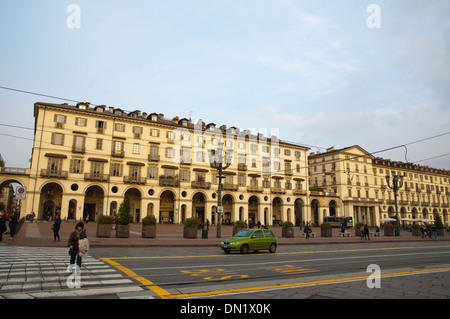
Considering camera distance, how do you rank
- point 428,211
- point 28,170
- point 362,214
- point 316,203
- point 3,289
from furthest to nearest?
point 428,211, point 362,214, point 316,203, point 28,170, point 3,289

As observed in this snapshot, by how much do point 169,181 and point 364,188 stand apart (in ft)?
161

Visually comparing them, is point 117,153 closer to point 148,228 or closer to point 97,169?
A: point 97,169

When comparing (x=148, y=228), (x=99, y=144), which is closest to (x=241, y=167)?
(x=99, y=144)

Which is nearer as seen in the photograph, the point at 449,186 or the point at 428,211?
the point at 428,211

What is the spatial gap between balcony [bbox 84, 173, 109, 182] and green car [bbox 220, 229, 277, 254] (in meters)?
32.8

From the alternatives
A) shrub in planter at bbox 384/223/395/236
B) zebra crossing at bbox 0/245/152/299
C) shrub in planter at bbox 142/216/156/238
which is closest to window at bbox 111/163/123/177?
shrub in planter at bbox 142/216/156/238

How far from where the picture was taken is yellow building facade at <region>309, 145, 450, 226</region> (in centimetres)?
7069

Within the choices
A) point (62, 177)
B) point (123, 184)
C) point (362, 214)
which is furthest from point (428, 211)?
point (62, 177)

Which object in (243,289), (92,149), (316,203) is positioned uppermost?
(92,149)

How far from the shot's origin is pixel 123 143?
47.9m

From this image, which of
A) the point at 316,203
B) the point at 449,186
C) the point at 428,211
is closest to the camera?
the point at 316,203
